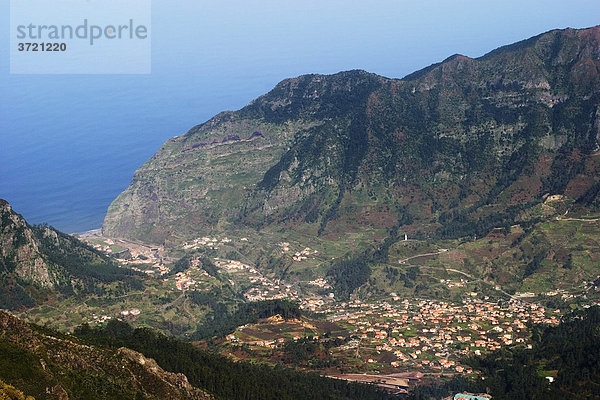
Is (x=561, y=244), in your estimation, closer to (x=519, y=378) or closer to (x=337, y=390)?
(x=519, y=378)

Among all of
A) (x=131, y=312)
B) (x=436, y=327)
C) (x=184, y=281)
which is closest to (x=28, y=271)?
(x=131, y=312)

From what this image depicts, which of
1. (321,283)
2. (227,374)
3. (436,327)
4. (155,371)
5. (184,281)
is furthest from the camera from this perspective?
(321,283)

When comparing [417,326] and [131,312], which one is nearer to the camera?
[417,326]

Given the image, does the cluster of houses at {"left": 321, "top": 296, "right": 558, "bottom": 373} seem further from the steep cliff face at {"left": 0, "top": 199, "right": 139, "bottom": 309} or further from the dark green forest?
the steep cliff face at {"left": 0, "top": 199, "right": 139, "bottom": 309}

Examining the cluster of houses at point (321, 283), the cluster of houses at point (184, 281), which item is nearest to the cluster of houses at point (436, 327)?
the cluster of houses at point (321, 283)

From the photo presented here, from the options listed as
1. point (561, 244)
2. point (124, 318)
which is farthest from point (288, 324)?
point (561, 244)

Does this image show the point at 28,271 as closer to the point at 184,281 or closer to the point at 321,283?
the point at 184,281

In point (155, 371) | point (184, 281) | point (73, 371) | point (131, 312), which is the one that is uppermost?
point (73, 371)

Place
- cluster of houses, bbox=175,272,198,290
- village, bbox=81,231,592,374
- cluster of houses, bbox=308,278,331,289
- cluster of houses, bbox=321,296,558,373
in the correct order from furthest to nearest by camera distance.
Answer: cluster of houses, bbox=308,278,331,289 < cluster of houses, bbox=175,272,198,290 < cluster of houses, bbox=321,296,558,373 < village, bbox=81,231,592,374

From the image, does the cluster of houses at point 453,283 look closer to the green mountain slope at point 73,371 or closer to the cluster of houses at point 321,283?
the cluster of houses at point 321,283

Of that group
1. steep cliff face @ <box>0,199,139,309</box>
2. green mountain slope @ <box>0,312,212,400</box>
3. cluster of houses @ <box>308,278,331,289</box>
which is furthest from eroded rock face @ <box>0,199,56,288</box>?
green mountain slope @ <box>0,312,212,400</box>

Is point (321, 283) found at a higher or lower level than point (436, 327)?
lower
